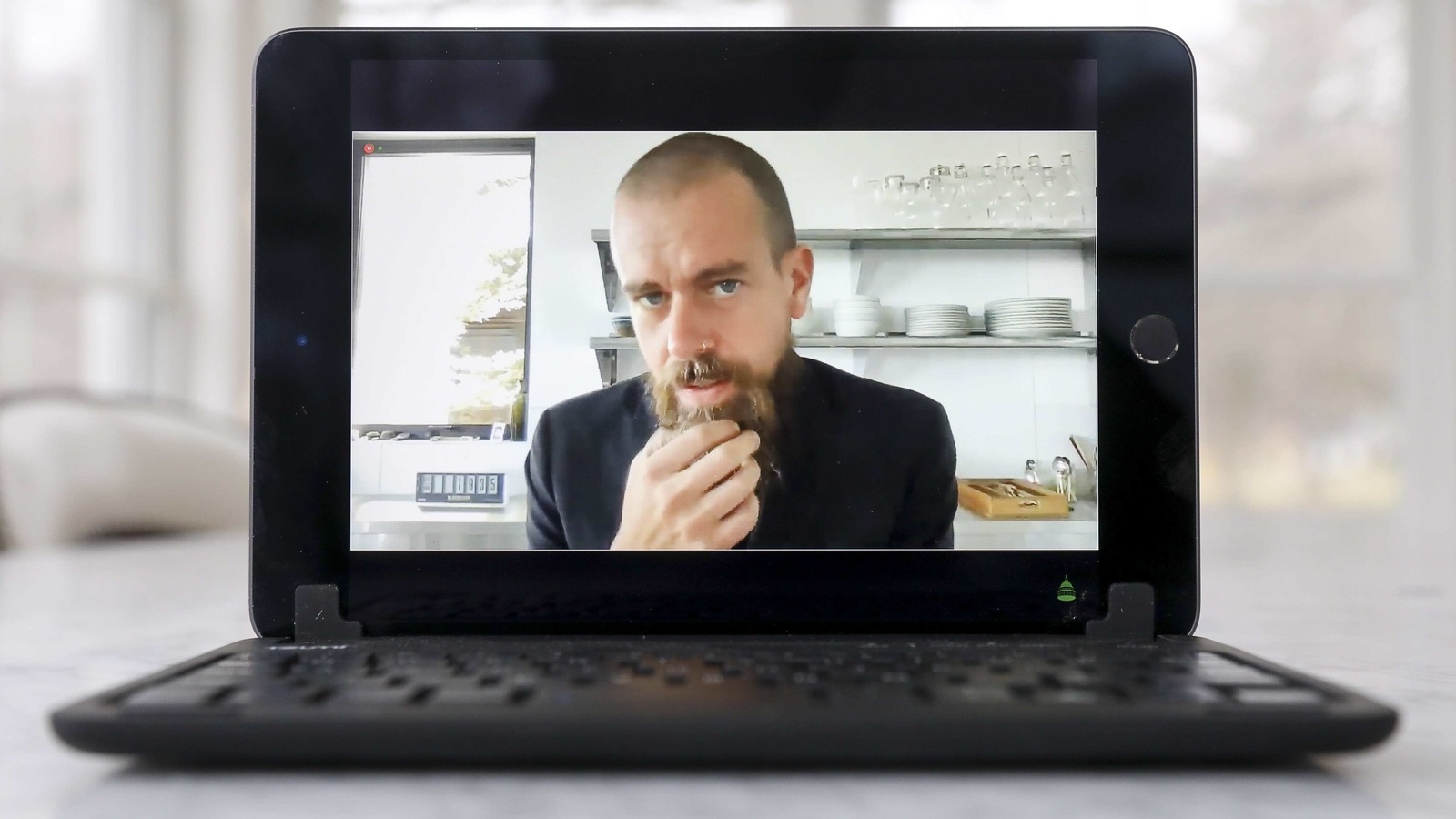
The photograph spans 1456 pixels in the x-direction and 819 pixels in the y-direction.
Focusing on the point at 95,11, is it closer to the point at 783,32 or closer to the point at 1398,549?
the point at 783,32

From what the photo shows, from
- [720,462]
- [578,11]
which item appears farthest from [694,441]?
[578,11]

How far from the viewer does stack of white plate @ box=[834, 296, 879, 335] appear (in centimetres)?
54

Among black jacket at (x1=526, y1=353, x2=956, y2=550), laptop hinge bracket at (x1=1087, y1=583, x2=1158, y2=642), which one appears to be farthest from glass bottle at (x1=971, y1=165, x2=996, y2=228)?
laptop hinge bracket at (x1=1087, y1=583, x2=1158, y2=642)

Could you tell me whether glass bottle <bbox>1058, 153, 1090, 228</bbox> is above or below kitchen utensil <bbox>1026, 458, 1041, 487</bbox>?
above

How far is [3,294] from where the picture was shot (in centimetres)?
188

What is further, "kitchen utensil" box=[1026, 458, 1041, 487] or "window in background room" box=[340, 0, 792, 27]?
"window in background room" box=[340, 0, 792, 27]

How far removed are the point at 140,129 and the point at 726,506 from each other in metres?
2.69

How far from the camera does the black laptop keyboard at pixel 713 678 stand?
0.34 metres

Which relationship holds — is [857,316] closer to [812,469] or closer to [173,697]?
[812,469]

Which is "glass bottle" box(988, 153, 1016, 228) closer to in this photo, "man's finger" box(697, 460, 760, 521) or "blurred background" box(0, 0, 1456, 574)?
"man's finger" box(697, 460, 760, 521)

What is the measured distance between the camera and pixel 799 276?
0.55 m

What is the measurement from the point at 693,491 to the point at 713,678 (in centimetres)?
17

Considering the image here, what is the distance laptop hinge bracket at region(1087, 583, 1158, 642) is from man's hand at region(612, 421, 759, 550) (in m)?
0.20

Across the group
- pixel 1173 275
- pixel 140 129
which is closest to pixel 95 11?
pixel 140 129
